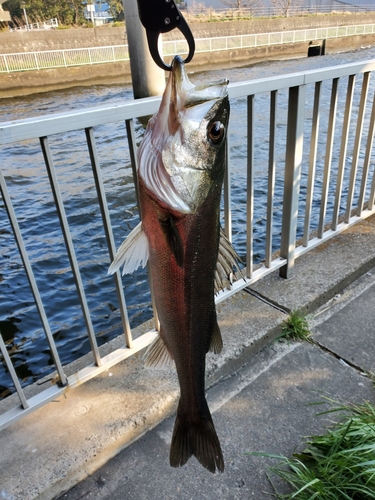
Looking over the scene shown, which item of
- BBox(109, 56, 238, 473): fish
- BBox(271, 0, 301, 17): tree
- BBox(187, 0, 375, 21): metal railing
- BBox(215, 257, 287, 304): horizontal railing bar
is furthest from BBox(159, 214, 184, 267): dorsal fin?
BBox(271, 0, 301, 17): tree

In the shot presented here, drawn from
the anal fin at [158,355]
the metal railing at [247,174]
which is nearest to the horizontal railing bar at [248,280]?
the metal railing at [247,174]

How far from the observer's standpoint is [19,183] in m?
9.59

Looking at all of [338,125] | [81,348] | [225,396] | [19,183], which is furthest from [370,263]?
[338,125]

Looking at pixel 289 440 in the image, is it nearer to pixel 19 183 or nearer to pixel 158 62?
pixel 158 62

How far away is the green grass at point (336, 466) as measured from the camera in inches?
68.6

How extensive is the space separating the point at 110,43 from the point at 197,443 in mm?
31668

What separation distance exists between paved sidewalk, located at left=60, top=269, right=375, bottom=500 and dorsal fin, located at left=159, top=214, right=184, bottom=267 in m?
1.36

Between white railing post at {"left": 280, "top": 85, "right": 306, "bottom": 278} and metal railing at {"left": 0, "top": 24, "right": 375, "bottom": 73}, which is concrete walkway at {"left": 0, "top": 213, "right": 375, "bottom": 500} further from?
metal railing at {"left": 0, "top": 24, "right": 375, "bottom": 73}

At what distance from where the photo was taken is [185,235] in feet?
4.46

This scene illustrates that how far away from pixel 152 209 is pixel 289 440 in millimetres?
1663

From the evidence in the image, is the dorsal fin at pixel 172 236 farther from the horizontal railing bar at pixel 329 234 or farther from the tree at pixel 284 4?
the tree at pixel 284 4

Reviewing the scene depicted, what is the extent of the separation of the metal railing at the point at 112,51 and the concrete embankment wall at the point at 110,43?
25.0 inches

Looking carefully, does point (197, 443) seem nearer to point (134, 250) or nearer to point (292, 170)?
point (134, 250)

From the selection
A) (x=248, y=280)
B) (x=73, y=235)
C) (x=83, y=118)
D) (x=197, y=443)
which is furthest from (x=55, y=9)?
(x=197, y=443)
